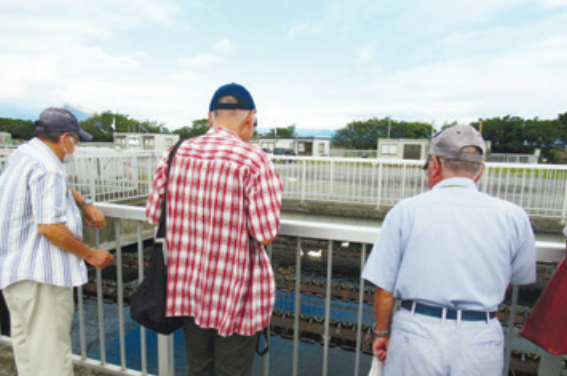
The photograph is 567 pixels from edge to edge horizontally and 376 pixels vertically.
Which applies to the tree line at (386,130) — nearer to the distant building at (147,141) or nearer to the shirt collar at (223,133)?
the distant building at (147,141)

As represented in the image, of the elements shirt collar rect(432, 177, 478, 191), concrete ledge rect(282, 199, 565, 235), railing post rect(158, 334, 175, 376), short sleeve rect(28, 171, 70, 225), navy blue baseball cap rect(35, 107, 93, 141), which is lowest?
concrete ledge rect(282, 199, 565, 235)

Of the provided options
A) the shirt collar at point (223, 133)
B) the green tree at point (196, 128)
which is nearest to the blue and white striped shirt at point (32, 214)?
the shirt collar at point (223, 133)

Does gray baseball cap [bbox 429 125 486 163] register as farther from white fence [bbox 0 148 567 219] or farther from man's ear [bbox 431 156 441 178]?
white fence [bbox 0 148 567 219]

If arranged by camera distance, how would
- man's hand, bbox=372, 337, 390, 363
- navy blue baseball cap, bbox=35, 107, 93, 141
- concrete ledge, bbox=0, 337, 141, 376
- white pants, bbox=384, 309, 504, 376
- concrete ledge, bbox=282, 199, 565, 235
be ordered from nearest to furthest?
white pants, bbox=384, 309, 504, 376 → man's hand, bbox=372, 337, 390, 363 → navy blue baseball cap, bbox=35, 107, 93, 141 → concrete ledge, bbox=0, 337, 141, 376 → concrete ledge, bbox=282, 199, 565, 235

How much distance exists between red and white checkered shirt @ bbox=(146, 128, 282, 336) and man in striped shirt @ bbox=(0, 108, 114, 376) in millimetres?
648

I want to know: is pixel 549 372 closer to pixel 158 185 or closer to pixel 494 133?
pixel 158 185

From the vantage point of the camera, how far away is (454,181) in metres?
1.36

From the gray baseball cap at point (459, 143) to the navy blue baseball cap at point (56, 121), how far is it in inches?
72.0

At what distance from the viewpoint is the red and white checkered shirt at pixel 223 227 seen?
1.40 m

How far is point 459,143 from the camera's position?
138 centimetres

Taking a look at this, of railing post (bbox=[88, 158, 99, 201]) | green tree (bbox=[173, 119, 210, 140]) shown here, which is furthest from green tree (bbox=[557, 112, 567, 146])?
green tree (bbox=[173, 119, 210, 140])

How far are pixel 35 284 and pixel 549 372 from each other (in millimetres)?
2576

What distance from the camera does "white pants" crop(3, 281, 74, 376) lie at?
5.98ft

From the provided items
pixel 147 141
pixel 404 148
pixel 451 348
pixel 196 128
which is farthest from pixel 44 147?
pixel 196 128
